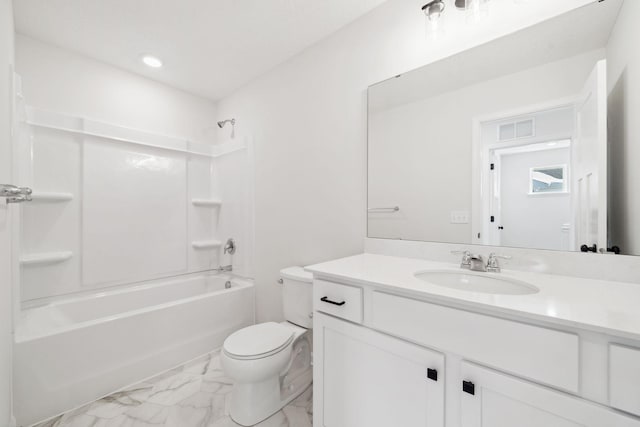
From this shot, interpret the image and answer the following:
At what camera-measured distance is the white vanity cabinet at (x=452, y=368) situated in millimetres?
636

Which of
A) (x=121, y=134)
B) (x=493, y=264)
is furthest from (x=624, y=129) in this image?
(x=121, y=134)

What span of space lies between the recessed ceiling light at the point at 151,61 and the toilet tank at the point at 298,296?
2023 mm

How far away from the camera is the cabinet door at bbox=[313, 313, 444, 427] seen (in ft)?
2.91

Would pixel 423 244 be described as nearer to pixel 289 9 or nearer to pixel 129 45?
pixel 289 9

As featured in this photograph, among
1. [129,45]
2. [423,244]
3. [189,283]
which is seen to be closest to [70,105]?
[129,45]

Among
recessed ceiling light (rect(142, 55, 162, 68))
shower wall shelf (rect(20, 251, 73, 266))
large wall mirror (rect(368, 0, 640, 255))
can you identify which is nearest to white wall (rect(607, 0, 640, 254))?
large wall mirror (rect(368, 0, 640, 255))

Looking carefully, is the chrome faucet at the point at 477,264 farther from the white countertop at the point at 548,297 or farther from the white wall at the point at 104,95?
the white wall at the point at 104,95

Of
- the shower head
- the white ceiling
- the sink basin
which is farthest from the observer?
the shower head

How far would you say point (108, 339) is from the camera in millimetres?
1681

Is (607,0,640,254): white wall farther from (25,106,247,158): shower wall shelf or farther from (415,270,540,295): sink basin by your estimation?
(25,106,247,158): shower wall shelf

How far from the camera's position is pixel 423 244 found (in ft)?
4.75

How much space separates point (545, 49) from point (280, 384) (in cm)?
217

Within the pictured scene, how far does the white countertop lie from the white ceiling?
62.8 inches

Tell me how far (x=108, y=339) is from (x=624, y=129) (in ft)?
9.18
